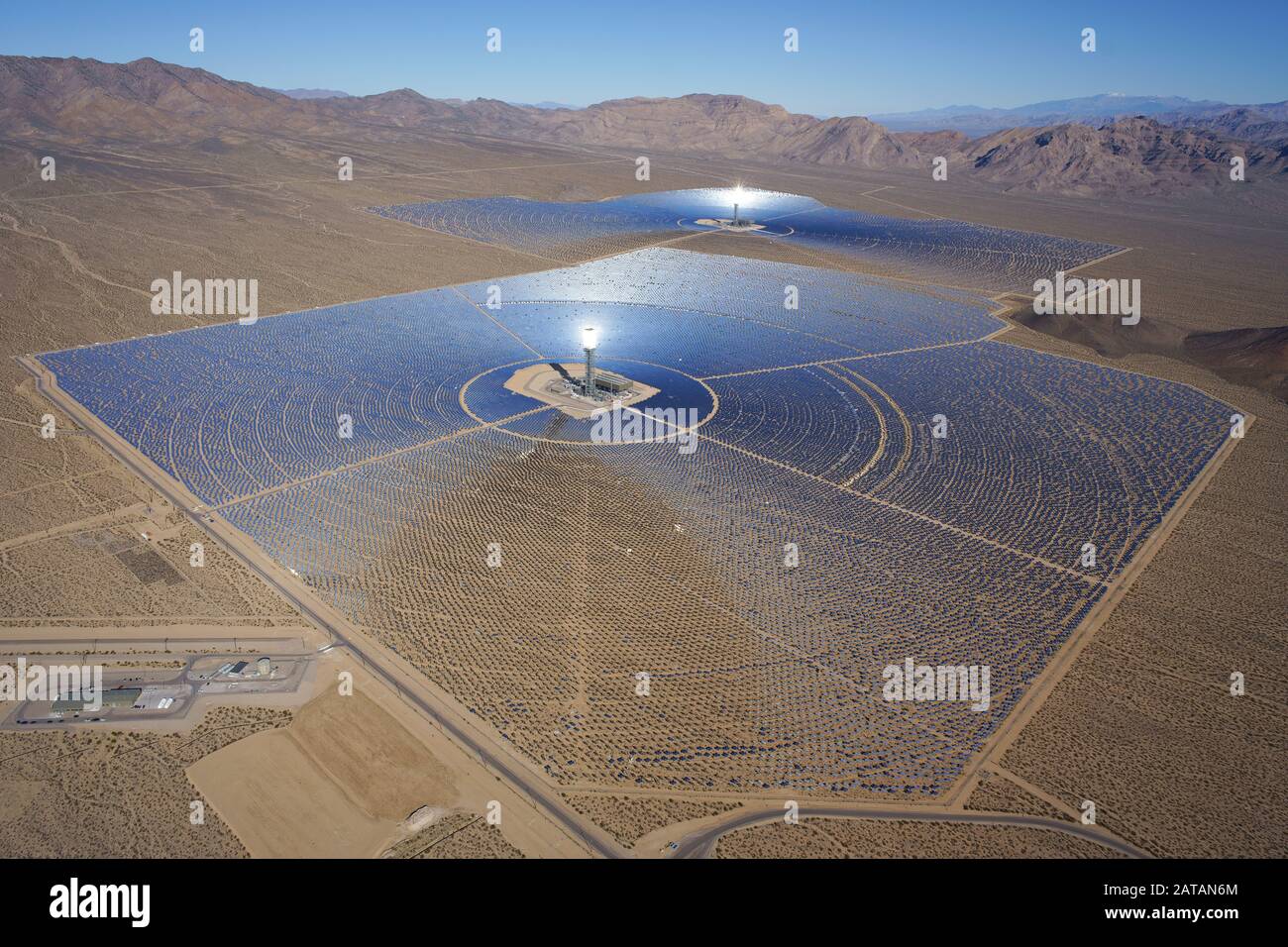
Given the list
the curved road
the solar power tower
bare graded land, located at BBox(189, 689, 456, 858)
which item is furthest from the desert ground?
the solar power tower

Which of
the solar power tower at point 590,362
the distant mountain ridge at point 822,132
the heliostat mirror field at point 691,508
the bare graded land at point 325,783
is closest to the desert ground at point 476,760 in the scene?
the bare graded land at point 325,783

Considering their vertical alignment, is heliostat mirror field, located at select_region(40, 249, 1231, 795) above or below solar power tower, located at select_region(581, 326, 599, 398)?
below

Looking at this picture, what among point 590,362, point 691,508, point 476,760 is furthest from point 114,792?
point 590,362

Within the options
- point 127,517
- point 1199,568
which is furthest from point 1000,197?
point 127,517

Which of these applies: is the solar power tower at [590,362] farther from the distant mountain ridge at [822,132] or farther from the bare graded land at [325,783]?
the distant mountain ridge at [822,132]

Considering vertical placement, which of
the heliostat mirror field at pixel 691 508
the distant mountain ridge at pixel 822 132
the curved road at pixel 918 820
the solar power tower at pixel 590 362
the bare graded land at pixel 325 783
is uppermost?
the distant mountain ridge at pixel 822 132

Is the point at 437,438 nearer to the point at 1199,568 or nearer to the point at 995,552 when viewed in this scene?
the point at 995,552

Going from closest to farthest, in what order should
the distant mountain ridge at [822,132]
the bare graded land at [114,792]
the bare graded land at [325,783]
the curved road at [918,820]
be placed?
the bare graded land at [114,792], the bare graded land at [325,783], the curved road at [918,820], the distant mountain ridge at [822,132]

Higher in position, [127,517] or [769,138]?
[769,138]

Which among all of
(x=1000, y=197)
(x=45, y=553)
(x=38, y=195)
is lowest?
(x=45, y=553)

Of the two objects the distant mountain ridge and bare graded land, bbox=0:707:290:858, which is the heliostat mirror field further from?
the distant mountain ridge

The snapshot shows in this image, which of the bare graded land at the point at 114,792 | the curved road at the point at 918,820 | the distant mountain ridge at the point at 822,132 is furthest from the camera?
the distant mountain ridge at the point at 822,132
